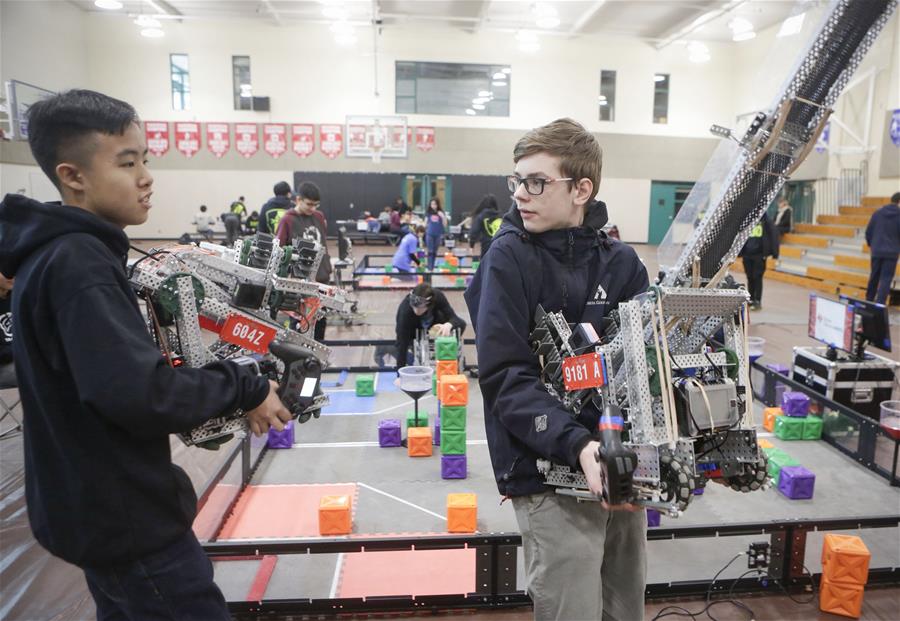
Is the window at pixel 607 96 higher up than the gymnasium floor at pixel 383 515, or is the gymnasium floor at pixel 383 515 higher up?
the window at pixel 607 96

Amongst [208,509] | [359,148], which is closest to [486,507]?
[208,509]

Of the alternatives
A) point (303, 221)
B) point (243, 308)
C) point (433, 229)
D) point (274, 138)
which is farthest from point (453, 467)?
point (274, 138)

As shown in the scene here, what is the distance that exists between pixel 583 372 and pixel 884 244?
10439 mm

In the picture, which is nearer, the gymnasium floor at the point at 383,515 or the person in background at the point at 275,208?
the gymnasium floor at the point at 383,515

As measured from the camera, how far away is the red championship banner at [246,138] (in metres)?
20.4

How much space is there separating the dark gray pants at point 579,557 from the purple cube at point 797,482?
117 inches

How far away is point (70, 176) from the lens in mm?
1436

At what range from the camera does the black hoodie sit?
1.27m

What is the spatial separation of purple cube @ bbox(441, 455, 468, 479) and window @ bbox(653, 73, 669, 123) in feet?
66.2

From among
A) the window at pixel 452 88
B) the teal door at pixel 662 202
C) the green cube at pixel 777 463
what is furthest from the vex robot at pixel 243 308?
the teal door at pixel 662 202

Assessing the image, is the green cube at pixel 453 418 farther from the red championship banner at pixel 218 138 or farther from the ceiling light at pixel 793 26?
the red championship banner at pixel 218 138

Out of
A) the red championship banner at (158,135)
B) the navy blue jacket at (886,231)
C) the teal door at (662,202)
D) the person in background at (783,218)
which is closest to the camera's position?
the navy blue jacket at (886,231)

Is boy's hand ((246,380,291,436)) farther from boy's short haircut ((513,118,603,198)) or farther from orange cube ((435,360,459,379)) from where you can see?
orange cube ((435,360,459,379))

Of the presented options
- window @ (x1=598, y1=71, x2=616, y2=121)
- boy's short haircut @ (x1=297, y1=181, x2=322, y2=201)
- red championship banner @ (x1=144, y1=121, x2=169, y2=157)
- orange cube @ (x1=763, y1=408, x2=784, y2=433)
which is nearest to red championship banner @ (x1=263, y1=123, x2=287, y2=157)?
red championship banner @ (x1=144, y1=121, x2=169, y2=157)
